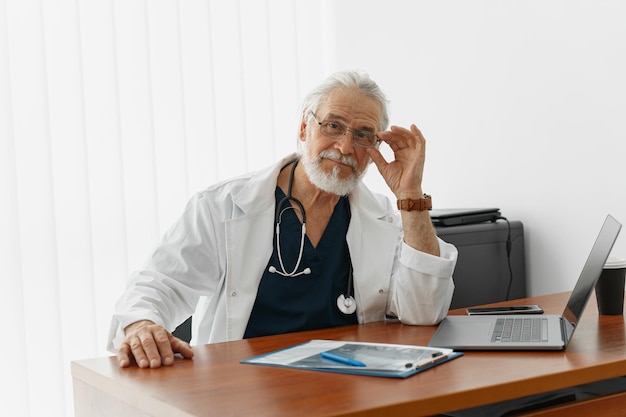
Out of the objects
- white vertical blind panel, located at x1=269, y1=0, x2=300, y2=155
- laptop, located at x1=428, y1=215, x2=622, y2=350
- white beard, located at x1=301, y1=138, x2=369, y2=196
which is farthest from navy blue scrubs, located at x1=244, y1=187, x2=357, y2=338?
white vertical blind panel, located at x1=269, y1=0, x2=300, y2=155

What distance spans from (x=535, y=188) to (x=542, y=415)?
58.4 inches

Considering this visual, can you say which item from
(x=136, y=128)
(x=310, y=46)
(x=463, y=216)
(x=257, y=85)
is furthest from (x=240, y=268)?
(x=310, y=46)

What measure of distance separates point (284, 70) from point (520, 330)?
2.18 metres

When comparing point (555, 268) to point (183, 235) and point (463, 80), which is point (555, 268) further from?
point (183, 235)

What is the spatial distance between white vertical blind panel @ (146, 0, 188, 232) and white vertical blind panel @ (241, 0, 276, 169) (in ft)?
1.11

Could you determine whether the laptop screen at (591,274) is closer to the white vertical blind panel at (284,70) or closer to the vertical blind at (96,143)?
the vertical blind at (96,143)

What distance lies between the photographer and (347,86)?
79.7 inches

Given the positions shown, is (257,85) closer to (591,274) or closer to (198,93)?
(198,93)

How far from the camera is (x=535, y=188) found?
2615 millimetres

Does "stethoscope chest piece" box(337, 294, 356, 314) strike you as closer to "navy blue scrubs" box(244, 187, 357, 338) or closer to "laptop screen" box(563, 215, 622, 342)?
"navy blue scrubs" box(244, 187, 357, 338)

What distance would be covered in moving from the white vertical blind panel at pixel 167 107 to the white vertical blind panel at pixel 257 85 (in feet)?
1.11

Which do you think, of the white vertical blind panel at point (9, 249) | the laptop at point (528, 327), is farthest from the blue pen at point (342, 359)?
the white vertical blind panel at point (9, 249)

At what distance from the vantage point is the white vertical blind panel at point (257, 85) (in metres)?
3.36

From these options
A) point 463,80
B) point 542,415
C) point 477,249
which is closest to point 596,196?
point 477,249
